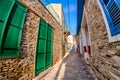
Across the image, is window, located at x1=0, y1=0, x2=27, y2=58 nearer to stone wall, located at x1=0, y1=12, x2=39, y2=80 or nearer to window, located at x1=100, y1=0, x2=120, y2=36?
stone wall, located at x1=0, y1=12, x2=39, y2=80

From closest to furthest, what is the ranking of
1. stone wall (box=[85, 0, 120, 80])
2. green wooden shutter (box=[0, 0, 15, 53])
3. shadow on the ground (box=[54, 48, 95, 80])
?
stone wall (box=[85, 0, 120, 80]), green wooden shutter (box=[0, 0, 15, 53]), shadow on the ground (box=[54, 48, 95, 80])

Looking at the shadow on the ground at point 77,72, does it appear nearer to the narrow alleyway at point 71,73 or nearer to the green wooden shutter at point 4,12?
the narrow alleyway at point 71,73

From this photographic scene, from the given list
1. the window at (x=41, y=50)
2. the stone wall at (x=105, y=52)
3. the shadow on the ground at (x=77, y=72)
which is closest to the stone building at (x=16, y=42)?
the window at (x=41, y=50)

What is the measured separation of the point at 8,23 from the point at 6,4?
562 mm

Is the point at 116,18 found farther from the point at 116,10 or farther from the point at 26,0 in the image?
the point at 26,0

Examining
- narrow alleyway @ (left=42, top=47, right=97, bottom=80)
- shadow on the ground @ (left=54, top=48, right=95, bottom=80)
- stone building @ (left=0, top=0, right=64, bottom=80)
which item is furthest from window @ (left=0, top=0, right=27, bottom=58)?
shadow on the ground @ (left=54, top=48, right=95, bottom=80)

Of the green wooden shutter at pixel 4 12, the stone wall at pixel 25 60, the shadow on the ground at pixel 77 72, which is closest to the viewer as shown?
the green wooden shutter at pixel 4 12

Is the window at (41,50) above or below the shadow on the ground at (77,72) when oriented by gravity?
above

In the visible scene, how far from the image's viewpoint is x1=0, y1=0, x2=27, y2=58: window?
2.44 metres

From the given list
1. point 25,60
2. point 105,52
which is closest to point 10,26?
point 25,60

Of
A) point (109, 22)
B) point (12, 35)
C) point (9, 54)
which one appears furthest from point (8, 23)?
point (109, 22)

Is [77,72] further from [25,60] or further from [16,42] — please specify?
[16,42]

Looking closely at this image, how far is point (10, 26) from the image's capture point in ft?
8.95

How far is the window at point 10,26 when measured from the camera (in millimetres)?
2438
